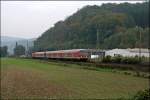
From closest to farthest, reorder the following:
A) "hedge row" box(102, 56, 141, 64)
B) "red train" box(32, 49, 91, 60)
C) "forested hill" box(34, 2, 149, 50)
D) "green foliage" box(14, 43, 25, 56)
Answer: "hedge row" box(102, 56, 141, 64), "red train" box(32, 49, 91, 60), "forested hill" box(34, 2, 149, 50), "green foliage" box(14, 43, 25, 56)

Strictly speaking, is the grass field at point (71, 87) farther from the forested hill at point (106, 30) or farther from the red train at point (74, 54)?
the forested hill at point (106, 30)

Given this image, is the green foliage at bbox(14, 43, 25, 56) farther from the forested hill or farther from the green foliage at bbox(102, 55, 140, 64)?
the green foliage at bbox(102, 55, 140, 64)

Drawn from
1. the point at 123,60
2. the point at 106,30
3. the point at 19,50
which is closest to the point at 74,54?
the point at 123,60

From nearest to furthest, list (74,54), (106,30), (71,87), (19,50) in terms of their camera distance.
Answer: (71,87) → (74,54) → (106,30) → (19,50)

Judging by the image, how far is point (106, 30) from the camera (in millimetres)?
89812

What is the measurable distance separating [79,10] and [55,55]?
200 ft

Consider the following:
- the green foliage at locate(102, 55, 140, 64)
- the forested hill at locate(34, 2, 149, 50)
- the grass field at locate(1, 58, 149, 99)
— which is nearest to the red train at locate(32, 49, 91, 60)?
the green foliage at locate(102, 55, 140, 64)

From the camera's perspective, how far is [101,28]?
8794 cm

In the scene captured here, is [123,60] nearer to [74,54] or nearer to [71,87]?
[74,54]

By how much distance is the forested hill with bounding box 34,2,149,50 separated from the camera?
262 ft

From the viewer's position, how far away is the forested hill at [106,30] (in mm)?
79938

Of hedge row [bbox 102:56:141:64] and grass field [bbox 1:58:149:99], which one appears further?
hedge row [bbox 102:56:141:64]

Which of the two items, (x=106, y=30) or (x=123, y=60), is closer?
(x=123, y=60)

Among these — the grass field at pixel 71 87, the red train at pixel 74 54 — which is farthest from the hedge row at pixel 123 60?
the grass field at pixel 71 87
